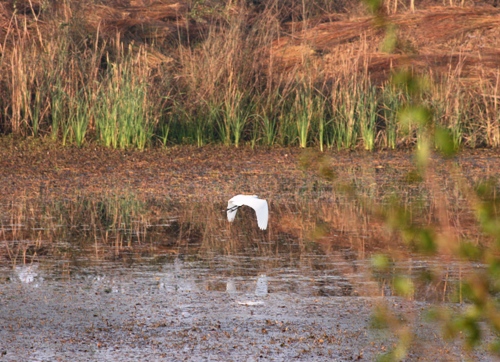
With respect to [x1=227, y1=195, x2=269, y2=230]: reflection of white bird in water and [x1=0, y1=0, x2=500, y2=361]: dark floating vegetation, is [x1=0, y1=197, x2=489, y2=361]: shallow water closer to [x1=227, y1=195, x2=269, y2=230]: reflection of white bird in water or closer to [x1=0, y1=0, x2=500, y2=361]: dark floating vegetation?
[x1=0, y1=0, x2=500, y2=361]: dark floating vegetation

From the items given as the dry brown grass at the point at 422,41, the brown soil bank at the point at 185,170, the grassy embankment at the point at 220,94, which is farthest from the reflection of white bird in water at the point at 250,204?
the dry brown grass at the point at 422,41

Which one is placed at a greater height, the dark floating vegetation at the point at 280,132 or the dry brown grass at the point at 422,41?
the dry brown grass at the point at 422,41

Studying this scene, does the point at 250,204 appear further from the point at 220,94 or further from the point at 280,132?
the point at 220,94

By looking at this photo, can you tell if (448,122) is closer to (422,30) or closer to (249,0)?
(422,30)

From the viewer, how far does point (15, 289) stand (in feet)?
19.3

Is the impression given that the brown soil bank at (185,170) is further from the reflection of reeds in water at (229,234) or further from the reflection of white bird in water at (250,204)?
the reflection of white bird in water at (250,204)

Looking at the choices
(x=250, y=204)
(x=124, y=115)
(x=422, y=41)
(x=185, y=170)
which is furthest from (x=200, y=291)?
(x=422, y=41)

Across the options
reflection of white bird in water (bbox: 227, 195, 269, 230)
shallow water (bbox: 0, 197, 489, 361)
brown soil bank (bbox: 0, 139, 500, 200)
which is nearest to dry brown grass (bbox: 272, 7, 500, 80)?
brown soil bank (bbox: 0, 139, 500, 200)

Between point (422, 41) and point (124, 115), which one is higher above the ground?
point (422, 41)

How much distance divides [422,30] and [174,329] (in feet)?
45.4

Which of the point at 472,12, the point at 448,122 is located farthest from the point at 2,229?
the point at 472,12

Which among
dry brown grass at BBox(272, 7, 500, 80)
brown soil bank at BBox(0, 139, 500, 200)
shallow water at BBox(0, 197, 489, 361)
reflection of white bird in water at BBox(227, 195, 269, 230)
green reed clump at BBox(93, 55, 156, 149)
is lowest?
shallow water at BBox(0, 197, 489, 361)

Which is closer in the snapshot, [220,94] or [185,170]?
[185,170]

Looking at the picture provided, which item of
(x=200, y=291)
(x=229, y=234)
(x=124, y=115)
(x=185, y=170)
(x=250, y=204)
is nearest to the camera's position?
(x=250, y=204)
